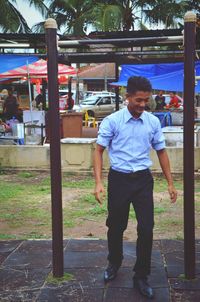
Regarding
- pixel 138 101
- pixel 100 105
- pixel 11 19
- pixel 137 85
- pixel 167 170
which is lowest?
pixel 167 170

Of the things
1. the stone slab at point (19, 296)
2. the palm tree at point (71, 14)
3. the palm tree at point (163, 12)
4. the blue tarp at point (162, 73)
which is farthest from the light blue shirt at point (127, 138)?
the palm tree at point (163, 12)

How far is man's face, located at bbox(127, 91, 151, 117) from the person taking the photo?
392 centimetres

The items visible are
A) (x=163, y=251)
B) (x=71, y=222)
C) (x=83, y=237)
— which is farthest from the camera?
(x=71, y=222)

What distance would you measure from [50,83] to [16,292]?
186 cm

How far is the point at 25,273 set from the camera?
456 centimetres

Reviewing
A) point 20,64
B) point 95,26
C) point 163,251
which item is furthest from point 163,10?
point 163,251

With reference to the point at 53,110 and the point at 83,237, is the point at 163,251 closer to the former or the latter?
the point at 83,237

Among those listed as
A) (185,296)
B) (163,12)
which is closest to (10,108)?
(185,296)

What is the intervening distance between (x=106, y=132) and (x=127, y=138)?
0.18 m

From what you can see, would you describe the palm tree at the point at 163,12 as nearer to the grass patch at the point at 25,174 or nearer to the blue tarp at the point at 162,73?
the blue tarp at the point at 162,73

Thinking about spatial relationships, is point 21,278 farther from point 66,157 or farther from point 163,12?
point 163,12

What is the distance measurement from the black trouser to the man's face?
1.65 ft

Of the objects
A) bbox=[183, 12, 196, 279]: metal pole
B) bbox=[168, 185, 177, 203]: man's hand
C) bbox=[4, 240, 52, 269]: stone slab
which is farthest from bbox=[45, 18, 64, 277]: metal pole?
bbox=[183, 12, 196, 279]: metal pole

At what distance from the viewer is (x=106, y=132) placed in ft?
13.1
